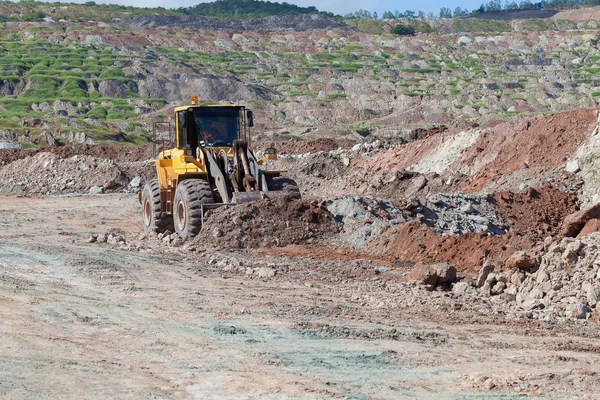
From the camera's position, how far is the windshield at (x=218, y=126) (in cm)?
1705

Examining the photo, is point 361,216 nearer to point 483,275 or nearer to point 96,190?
point 483,275

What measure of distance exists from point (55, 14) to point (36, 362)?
119m

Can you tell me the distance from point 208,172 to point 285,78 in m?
68.6

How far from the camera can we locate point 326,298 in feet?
37.9

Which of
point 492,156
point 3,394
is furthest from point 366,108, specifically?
point 3,394

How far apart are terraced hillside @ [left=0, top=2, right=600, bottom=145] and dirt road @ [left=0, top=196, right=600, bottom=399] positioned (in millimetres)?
33847

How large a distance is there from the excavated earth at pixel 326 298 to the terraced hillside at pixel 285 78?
30.5 m

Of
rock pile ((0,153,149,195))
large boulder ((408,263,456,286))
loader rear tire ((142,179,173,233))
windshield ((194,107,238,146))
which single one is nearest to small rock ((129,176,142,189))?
rock pile ((0,153,149,195))

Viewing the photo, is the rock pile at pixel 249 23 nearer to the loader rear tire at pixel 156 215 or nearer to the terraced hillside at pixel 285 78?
the terraced hillside at pixel 285 78

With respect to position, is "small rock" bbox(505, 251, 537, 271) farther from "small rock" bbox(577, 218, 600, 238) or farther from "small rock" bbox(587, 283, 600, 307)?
"small rock" bbox(577, 218, 600, 238)

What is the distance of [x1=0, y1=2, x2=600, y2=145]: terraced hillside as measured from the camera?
63.7 metres

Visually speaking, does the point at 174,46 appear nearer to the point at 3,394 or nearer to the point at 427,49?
the point at 427,49

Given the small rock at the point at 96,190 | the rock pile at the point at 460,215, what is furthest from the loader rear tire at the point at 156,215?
the small rock at the point at 96,190

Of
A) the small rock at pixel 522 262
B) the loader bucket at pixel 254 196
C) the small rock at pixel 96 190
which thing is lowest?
the small rock at pixel 96 190
